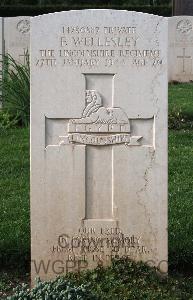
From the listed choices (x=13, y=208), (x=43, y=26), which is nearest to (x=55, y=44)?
(x=43, y=26)

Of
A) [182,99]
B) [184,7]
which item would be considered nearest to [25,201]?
[182,99]

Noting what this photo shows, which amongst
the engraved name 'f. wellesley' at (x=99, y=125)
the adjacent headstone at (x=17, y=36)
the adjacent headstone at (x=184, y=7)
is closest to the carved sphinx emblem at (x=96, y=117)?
the engraved name 'f. wellesley' at (x=99, y=125)

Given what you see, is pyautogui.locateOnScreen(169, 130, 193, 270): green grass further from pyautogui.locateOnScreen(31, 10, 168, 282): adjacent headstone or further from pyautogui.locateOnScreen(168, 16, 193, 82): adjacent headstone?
pyautogui.locateOnScreen(168, 16, 193, 82): adjacent headstone

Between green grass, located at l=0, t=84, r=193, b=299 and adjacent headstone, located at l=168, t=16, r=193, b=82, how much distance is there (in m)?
6.53

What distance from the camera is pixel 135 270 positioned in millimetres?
4391

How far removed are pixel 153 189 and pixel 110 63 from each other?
807mm

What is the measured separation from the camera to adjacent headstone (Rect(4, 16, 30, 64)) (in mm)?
13219

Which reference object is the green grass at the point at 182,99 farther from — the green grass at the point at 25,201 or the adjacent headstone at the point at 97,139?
the adjacent headstone at the point at 97,139

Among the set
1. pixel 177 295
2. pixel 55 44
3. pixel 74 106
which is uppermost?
pixel 55 44

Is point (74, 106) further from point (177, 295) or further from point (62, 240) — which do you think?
point (177, 295)

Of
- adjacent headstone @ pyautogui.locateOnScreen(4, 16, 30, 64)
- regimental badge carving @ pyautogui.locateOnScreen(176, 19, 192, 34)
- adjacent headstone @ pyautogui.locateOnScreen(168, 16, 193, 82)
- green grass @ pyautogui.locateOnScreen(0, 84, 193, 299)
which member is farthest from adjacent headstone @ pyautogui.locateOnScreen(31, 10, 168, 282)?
regimental badge carving @ pyautogui.locateOnScreen(176, 19, 192, 34)

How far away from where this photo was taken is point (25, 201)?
6.16 metres

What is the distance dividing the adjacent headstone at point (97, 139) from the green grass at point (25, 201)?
407 mm

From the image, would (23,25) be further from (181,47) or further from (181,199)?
(181,199)
